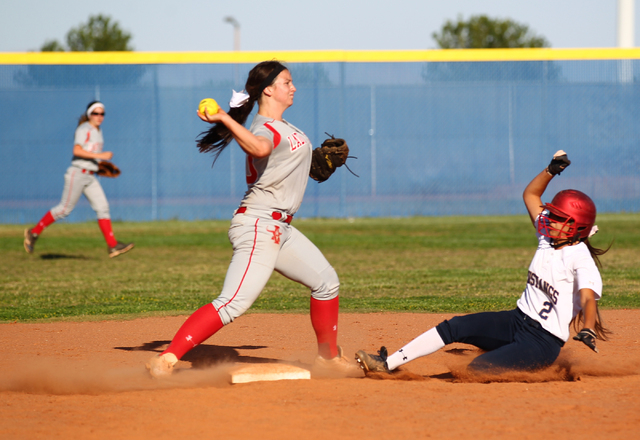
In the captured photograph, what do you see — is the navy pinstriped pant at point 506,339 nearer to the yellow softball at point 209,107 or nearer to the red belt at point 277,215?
the red belt at point 277,215

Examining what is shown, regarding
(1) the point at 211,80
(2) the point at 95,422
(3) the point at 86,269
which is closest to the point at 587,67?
(1) the point at 211,80

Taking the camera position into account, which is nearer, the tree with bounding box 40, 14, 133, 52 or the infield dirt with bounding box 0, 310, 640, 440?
the infield dirt with bounding box 0, 310, 640, 440

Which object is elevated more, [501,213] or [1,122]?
[1,122]

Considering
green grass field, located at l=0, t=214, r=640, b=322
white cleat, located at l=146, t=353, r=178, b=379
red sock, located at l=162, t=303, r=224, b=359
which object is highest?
red sock, located at l=162, t=303, r=224, b=359

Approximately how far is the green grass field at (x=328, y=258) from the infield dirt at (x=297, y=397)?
5.87 ft

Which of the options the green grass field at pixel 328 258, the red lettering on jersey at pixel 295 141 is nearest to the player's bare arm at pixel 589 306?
the red lettering on jersey at pixel 295 141

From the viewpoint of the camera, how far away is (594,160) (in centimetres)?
2012

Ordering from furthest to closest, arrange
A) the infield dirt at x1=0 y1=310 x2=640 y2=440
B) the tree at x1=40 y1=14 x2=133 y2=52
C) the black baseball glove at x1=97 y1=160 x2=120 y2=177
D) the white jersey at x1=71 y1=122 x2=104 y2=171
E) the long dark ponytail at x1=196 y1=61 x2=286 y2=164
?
the tree at x1=40 y1=14 x2=133 y2=52 → the black baseball glove at x1=97 y1=160 x2=120 y2=177 → the white jersey at x1=71 y1=122 x2=104 y2=171 → the long dark ponytail at x1=196 y1=61 x2=286 y2=164 → the infield dirt at x1=0 y1=310 x2=640 y2=440

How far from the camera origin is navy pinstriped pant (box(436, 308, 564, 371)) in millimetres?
4176

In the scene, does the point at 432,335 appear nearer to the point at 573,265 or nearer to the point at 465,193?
the point at 573,265

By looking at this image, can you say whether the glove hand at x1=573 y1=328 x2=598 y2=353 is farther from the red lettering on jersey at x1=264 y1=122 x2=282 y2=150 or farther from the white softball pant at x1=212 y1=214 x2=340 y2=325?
the red lettering on jersey at x1=264 y1=122 x2=282 y2=150

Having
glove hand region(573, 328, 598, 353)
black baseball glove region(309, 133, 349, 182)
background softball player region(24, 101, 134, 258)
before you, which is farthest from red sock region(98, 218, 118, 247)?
glove hand region(573, 328, 598, 353)

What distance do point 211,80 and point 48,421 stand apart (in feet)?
56.1

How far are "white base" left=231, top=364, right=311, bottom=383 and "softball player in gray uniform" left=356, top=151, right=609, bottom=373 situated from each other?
1.90ft
